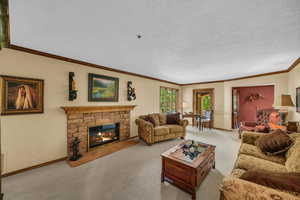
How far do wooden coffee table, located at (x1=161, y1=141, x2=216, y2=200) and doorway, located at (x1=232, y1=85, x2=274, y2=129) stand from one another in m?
4.38

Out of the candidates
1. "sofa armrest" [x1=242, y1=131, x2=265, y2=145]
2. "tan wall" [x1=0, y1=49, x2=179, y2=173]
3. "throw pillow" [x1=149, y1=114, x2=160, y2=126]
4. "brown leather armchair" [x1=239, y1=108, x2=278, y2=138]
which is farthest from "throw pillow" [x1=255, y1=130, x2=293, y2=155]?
"tan wall" [x1=0, y1=49, x2=179, y2=173]

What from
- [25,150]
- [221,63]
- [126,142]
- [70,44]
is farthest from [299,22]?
[25,150]

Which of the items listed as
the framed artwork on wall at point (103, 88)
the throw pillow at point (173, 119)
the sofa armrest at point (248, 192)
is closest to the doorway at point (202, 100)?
the throw pillow at point (173, 119)

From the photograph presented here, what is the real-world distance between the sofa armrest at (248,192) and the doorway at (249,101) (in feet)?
16.9

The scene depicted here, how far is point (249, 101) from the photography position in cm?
581

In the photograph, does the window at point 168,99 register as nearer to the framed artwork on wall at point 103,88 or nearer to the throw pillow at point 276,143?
the framed artwork on wall at point 103,88

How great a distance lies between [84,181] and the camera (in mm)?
2021

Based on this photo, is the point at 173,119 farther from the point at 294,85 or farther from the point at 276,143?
the point at 294,85

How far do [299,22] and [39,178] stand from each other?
4.56 metres

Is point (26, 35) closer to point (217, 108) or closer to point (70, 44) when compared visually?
point (70, 44)

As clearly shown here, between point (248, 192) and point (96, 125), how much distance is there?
3.32 m

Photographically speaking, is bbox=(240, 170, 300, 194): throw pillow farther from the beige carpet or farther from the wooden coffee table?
the beige carpet

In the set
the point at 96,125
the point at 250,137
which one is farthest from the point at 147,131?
the point at 250,137

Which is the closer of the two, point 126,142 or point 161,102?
point 126,142
